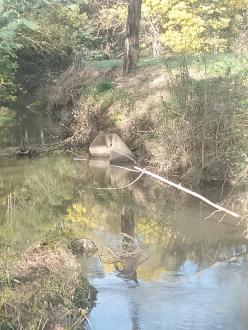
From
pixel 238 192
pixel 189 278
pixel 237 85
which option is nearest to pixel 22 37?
pixel 237 85

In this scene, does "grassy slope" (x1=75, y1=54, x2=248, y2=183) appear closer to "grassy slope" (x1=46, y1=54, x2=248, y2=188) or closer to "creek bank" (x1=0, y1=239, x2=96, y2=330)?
"grassy slope" (x1=46, y1=54, x2=248, y2=188)

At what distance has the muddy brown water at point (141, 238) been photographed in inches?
256

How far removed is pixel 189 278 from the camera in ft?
24.7

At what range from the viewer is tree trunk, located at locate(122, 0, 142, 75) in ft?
61.1

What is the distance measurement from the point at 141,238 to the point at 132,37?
11.2 metres

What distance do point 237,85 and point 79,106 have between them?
7035mm

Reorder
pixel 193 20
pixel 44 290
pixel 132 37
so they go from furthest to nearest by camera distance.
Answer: pixel 193 20 → pixel 132 37 → pixel 44 290

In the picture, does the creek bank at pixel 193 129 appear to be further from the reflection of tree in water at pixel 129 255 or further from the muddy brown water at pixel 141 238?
the reflection of tree in water at pixel 129 255

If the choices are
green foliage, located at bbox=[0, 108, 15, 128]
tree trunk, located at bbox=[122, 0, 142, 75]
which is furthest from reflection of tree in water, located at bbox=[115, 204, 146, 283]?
green foliage, located at bbox=[0, 108, 15, 128]

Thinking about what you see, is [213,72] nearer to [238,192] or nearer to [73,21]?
[238,192]

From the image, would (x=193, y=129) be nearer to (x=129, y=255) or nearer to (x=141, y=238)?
(x=141, y=238)

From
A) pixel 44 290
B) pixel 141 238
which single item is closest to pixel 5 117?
pixel 141 238

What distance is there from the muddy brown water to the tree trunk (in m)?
5.66

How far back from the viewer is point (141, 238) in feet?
30.3
